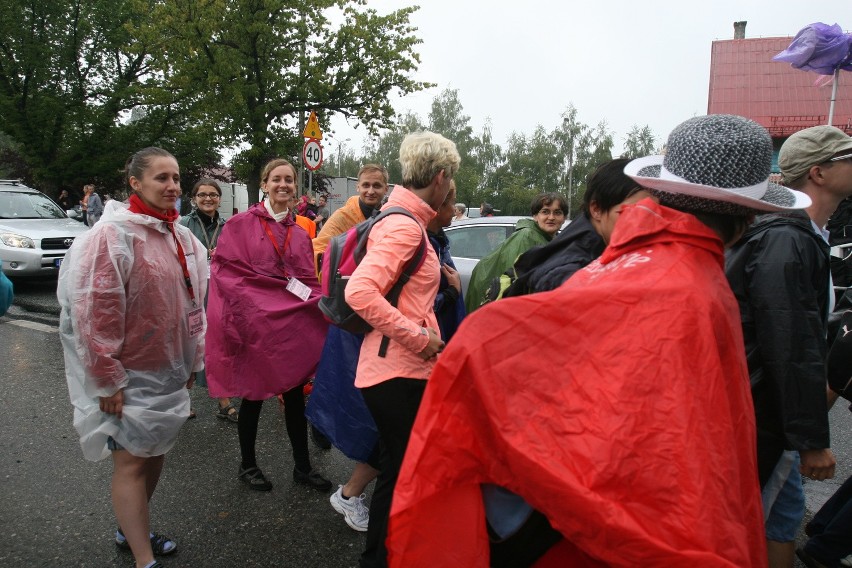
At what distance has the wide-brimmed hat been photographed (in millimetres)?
1258

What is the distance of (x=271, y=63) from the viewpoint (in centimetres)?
1969

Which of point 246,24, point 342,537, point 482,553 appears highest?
point 246,24

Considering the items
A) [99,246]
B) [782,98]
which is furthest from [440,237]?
[782,98]

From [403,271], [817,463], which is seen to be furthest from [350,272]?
[817,463]

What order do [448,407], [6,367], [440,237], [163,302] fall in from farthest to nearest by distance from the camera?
[6,367], [440,237], [163,302], [448,407]

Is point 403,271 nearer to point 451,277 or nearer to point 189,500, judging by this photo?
point 451,277

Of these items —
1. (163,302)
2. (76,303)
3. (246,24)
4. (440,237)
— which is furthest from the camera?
(246,24)

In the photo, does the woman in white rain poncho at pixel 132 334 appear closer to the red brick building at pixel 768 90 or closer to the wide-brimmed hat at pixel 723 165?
the wide-brimmed hat at pixel 723 165

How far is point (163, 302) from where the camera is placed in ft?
8.62

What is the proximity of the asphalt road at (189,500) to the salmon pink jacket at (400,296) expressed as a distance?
121 cm

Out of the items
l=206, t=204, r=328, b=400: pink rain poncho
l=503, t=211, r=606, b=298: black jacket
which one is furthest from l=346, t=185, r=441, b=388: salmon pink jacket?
l=206, t=204, r=328, b=400: pink rain poncho

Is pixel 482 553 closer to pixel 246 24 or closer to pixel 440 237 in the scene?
pixel 440 237

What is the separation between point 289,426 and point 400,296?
1678 millimetres

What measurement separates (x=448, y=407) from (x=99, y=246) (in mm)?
1953
